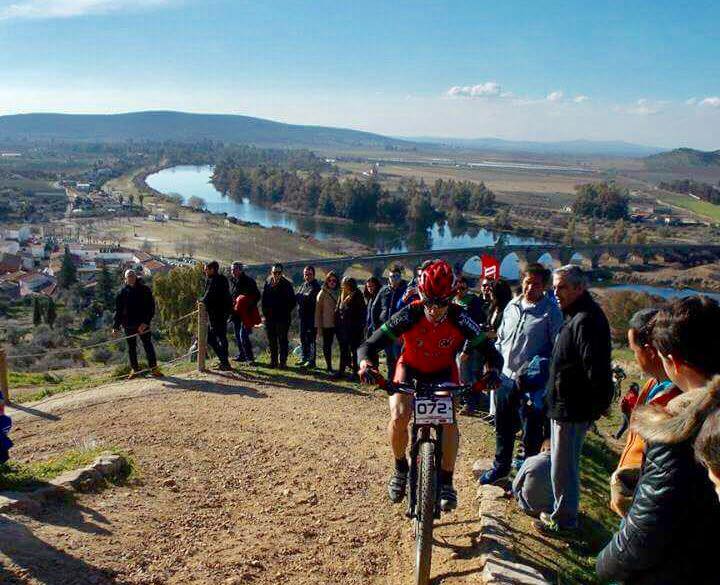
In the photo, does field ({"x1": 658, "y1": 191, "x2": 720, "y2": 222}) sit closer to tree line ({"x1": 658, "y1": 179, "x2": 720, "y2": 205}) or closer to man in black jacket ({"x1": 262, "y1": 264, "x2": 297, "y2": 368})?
tree line ({"x1": 658, "y1": 179, "x2": 720, "y2": 205})

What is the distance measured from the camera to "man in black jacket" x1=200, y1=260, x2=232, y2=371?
9680 mm

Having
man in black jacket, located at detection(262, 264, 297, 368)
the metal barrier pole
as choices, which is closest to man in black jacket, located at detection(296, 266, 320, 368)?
man in black jacket, located at detection(262, 264, 297, 368)

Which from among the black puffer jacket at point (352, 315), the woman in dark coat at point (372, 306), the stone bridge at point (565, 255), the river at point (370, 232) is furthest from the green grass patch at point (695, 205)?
the black puffer jacket at point (352, 315)

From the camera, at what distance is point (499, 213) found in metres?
117

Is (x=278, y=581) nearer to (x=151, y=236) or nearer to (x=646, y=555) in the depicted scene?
(x=646, y=555)

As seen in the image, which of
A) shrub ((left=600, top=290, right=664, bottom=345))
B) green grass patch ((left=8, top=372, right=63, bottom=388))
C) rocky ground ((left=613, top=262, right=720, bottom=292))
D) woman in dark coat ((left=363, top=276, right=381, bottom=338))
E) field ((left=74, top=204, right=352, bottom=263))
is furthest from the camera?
field ((left=74, top=204, right=352, bottom=263))

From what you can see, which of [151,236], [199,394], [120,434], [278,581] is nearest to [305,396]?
[199,394]

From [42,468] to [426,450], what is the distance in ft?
12.3

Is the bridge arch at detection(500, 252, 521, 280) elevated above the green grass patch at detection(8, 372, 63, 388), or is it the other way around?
the green grass patch at detection(8, 372, 63, 388)

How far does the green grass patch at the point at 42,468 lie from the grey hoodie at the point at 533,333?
3.75m

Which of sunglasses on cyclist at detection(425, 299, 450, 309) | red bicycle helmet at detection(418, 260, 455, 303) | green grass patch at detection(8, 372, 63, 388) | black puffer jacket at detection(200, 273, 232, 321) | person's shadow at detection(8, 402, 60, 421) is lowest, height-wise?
green grass patch at detection(8, 372, 63, 388)

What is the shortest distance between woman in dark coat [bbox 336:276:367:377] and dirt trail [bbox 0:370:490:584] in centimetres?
119

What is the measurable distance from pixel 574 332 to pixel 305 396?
5.21m

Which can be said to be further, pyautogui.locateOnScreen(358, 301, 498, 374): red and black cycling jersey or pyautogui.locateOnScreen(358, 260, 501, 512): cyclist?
pyautogui.locateOnScreen(358, 301, 498, 374): red and black cycling jersey
